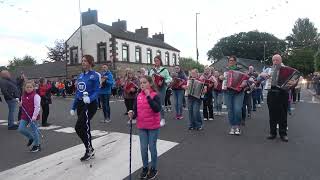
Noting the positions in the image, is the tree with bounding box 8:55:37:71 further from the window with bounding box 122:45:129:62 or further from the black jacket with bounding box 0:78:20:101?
the black jacket with bounding box 0:78:20:101

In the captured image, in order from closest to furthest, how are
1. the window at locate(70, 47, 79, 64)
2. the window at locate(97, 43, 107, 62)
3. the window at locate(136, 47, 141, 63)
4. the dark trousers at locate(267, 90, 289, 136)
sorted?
1. the dark trousers at locate(267, 90, 289, 136)
2. the window at locate(97, 43, 107, 62)
3. the window at locate(70, 47, 79, 64)
4. the window at locate(136, 47, 141, 63)

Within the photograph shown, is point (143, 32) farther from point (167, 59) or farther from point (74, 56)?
point (74, 56)

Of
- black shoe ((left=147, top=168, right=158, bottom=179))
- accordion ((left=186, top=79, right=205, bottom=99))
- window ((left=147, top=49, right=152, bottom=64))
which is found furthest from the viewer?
window ((left=147, top=49, right=152, bottom=64))

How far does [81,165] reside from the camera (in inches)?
280

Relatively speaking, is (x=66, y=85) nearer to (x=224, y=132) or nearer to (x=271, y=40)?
(x=224, y=132)

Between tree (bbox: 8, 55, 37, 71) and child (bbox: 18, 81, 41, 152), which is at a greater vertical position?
tree (bbox: 8, 55, 37, 71)

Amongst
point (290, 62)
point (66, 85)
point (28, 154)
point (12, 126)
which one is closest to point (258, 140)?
point (28, 154)

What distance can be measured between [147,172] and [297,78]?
481 cm

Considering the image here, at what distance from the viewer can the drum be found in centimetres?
997

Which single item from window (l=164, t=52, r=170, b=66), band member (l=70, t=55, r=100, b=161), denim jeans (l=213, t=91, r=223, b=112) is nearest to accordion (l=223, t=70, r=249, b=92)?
band member (l=70, t=55, r=100, b=161)

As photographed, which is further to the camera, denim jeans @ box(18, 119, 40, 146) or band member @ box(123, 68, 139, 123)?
band member @ box(123, 68, 139, 123)

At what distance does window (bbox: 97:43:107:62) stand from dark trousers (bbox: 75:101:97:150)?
39.2 meters

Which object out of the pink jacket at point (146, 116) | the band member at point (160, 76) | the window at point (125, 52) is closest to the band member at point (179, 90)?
the band member at point (160, 76)

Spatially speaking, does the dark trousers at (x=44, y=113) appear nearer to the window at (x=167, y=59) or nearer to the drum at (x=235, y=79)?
the drum at (x=235, y=79)
